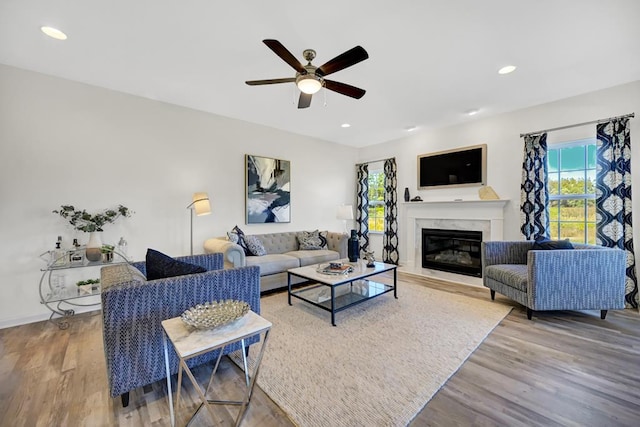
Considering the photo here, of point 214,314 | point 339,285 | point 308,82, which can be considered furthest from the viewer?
point 339,285

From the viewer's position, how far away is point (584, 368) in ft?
A: 6.47

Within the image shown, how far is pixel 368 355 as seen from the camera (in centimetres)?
217

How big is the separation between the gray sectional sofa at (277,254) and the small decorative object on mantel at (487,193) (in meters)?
2.31

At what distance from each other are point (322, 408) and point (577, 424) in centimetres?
140

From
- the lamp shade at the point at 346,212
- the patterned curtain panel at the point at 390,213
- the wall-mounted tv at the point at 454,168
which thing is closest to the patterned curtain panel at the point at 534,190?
the wall-mounted tv at the point at 454,168

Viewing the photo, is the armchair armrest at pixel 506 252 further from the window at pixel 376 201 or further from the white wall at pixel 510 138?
the window at pixel 376 201

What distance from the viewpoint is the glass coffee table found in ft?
9.57

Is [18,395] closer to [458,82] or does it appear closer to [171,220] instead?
[171,220]

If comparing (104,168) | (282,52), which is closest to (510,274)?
(282,52)

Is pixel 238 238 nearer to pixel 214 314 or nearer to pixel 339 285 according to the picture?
pixel 339 285

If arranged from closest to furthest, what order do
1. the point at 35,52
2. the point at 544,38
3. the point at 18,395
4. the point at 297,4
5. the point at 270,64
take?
the point at 18,395 < the point at 297,4 < the point at 544,38 < the point at 35,52 < the point at 270,64

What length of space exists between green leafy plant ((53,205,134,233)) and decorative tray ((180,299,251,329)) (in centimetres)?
237

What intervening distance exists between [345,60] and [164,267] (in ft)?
6.60

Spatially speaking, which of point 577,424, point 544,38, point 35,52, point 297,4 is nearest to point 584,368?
point 577,424
